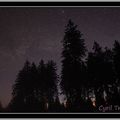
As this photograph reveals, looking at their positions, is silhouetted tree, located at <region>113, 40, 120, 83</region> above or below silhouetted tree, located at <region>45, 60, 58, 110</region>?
above

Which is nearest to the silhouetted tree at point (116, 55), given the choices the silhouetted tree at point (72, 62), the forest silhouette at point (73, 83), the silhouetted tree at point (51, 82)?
the forest silhouette at point (73, 83)

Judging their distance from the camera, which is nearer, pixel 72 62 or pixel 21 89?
pixel 21 89

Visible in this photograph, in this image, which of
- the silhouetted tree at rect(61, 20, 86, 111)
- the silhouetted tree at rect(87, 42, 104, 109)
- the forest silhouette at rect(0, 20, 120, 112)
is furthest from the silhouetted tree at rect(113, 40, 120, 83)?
the silhouetted tree at rect(61, 20, 86, 111)

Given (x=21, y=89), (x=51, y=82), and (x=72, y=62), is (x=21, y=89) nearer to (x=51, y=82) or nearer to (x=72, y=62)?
(x=51, y=82)

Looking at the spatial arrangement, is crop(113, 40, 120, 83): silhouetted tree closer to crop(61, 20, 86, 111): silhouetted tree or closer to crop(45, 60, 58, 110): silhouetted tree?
crop(61, 20, 86, 111): silhouetted tree

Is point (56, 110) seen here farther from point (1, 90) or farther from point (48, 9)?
point (48, 9)

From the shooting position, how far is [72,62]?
12.1 ft

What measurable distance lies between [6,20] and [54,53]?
3.29 feet

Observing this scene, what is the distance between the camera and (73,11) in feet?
12.4

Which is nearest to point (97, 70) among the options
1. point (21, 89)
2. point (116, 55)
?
point (116, 55)

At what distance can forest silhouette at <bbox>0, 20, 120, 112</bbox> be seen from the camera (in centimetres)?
345

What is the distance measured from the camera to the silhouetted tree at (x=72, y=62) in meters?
3.54

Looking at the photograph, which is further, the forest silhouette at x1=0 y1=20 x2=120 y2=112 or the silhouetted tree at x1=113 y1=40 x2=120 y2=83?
the silhouetted tree at x1=113 y1=40 x2=120 y2=83

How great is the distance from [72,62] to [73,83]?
35 centimetres
